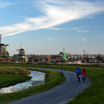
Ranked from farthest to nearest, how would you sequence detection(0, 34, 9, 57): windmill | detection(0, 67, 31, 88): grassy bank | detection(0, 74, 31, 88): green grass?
detection(0, 34, 9, 57): windmill → detection(0, 67, 31, 88): grassy bank → detection(0, 74, 31, 88): green grass

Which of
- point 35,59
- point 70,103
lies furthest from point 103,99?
point 35,59

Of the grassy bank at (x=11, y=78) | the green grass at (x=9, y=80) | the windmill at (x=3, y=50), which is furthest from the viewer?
the windmill at (x=3, y=50)

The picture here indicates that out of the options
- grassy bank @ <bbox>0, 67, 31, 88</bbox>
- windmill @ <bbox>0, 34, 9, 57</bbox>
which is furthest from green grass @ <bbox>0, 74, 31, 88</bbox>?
windmill @ <bbox>0, 34, 9, 57</bbox>

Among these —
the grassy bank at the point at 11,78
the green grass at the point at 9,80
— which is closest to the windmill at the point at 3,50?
the grassy bank at the point at 11,78

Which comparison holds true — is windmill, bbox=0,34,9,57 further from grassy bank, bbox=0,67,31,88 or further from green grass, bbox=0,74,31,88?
green grass, bbox=0,74,31,88

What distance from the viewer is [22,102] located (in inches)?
613

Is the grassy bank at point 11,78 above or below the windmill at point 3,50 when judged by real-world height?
below

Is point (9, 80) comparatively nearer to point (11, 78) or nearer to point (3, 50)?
point (11, 78)

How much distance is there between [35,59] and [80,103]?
179506mm

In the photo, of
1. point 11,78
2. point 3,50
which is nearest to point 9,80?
point 11,78

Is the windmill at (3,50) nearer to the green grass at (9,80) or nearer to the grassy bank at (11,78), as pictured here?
the grassy bank at (11,78)

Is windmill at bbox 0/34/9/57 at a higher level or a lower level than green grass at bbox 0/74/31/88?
higher

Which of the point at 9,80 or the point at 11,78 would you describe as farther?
the point at 11,78

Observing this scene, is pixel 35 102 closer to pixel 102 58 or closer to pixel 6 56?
pixel 6 56
